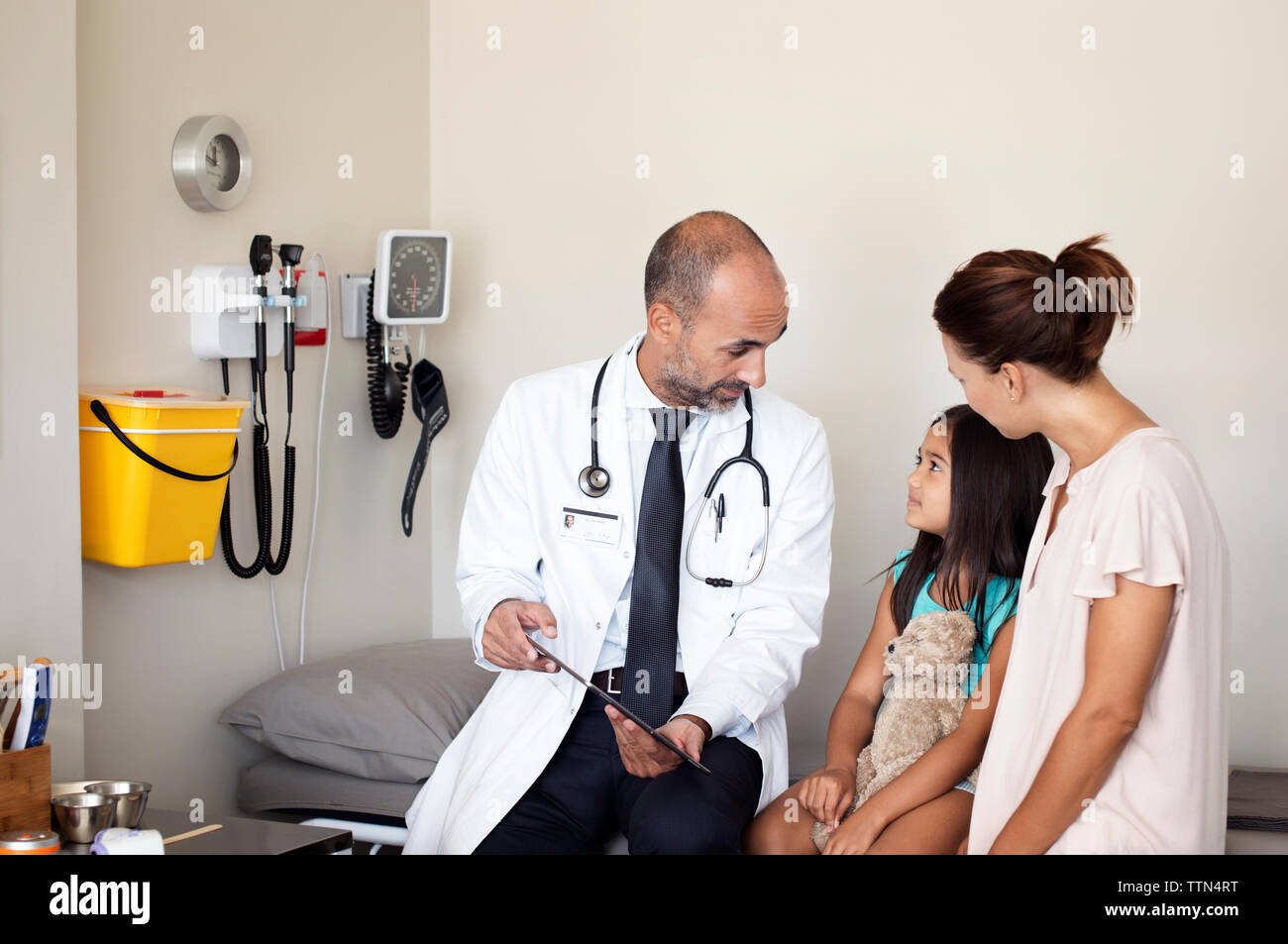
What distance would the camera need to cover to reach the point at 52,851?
1.43m

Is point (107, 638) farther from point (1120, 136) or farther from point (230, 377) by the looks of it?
point (1120, 136)

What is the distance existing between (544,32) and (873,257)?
1.04 meters

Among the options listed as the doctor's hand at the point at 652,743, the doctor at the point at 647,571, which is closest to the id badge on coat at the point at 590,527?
the doctor at the point at 647,571

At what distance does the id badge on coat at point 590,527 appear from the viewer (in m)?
2.05

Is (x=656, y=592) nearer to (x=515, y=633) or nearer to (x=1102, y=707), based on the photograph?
(x=515, y=633)

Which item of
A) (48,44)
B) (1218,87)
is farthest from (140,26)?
(1218,87)

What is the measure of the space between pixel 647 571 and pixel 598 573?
9 centimetres

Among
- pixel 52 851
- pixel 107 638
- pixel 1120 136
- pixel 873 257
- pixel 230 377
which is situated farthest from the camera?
pixel 873 257

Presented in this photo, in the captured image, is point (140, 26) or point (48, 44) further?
point (140, 26)

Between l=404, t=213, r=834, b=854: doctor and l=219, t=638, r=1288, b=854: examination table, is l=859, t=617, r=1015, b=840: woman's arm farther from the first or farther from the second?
l=219, t=638, r=1288, b=854: examination table

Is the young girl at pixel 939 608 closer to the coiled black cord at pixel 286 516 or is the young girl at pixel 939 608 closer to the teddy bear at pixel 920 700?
the teddy bear at pixel 920 700

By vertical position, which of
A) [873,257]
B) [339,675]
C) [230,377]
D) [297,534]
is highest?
[873,257]

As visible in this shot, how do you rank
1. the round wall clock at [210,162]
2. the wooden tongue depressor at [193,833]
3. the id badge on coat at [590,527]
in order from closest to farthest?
the wooden tongue depressor at [193,833] → the id badge on coat at [590,527] → the round wall clock at [210,162]

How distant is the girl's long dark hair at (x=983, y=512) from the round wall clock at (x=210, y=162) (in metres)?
1.48
